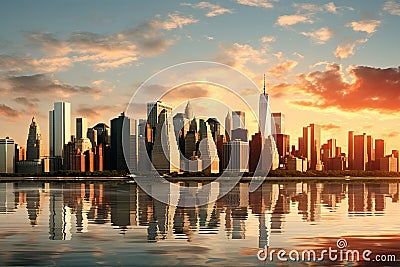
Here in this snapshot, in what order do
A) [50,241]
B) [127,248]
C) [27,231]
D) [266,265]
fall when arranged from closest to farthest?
[266,265] → [127,248] → [50,241] → [27,231]

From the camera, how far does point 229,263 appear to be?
2705cm

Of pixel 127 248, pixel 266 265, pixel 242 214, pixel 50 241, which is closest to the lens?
pixel 266 265

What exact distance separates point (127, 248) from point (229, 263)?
622cm

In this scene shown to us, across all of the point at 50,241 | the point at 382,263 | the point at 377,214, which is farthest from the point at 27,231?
the point at 377,214

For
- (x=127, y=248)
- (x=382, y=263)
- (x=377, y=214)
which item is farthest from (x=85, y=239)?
(x=377, y=214)

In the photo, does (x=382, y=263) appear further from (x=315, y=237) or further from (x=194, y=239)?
(x=194, y=239)

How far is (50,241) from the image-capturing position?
112 ft

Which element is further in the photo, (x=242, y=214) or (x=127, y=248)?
(x=242, y=214)

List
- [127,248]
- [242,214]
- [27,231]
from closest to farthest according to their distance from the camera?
[127,248] < [27,231] < [242,214]

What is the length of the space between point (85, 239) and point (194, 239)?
588 centimetres

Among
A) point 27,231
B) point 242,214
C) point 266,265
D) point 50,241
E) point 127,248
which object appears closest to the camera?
point 266,265

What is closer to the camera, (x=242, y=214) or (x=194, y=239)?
(x=194, y=239)

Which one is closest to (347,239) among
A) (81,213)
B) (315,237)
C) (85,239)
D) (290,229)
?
(315,237)

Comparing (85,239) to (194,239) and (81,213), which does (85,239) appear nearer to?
(194,239)
